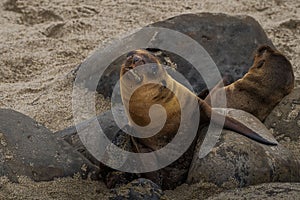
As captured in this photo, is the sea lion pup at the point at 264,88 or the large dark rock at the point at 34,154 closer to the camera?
the large dark rock at the point at 34,154

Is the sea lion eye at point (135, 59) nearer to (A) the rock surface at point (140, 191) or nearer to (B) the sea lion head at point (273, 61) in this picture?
(A) the rock surface at point (140, 191)

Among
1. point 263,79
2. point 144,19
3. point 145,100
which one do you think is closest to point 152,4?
point 144,19

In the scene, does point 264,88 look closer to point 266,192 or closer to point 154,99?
point 154,99

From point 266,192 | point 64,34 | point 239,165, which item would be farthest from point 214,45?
point 266,192

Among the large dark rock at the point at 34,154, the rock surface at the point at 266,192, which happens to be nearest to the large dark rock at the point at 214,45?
the large dark rock at the point at 34,154

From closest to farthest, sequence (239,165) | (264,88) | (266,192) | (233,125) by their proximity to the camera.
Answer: (266,192)
(239,165)
(233,125)
(264,88)

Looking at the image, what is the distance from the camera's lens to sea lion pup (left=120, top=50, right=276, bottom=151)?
338 cm

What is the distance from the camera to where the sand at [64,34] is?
488 centimetres

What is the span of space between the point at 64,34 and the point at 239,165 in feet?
9.88

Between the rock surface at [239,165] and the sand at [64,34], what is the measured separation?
1283 millimetres

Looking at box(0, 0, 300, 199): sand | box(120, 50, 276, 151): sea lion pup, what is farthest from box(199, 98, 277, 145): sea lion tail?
box(0, 0, 300, 199): sand

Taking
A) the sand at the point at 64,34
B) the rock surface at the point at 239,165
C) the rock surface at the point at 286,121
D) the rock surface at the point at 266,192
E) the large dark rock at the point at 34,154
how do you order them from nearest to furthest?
the rock surface at the point at 266,192 → the rock surface at the point at 239,165 → the large dark rock at the point at 34,154 → the rock surface at the point at 286,121 → the sand at the point at 64,34

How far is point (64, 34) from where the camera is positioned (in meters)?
6.03

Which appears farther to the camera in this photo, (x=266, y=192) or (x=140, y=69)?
(x=140, y=69)
